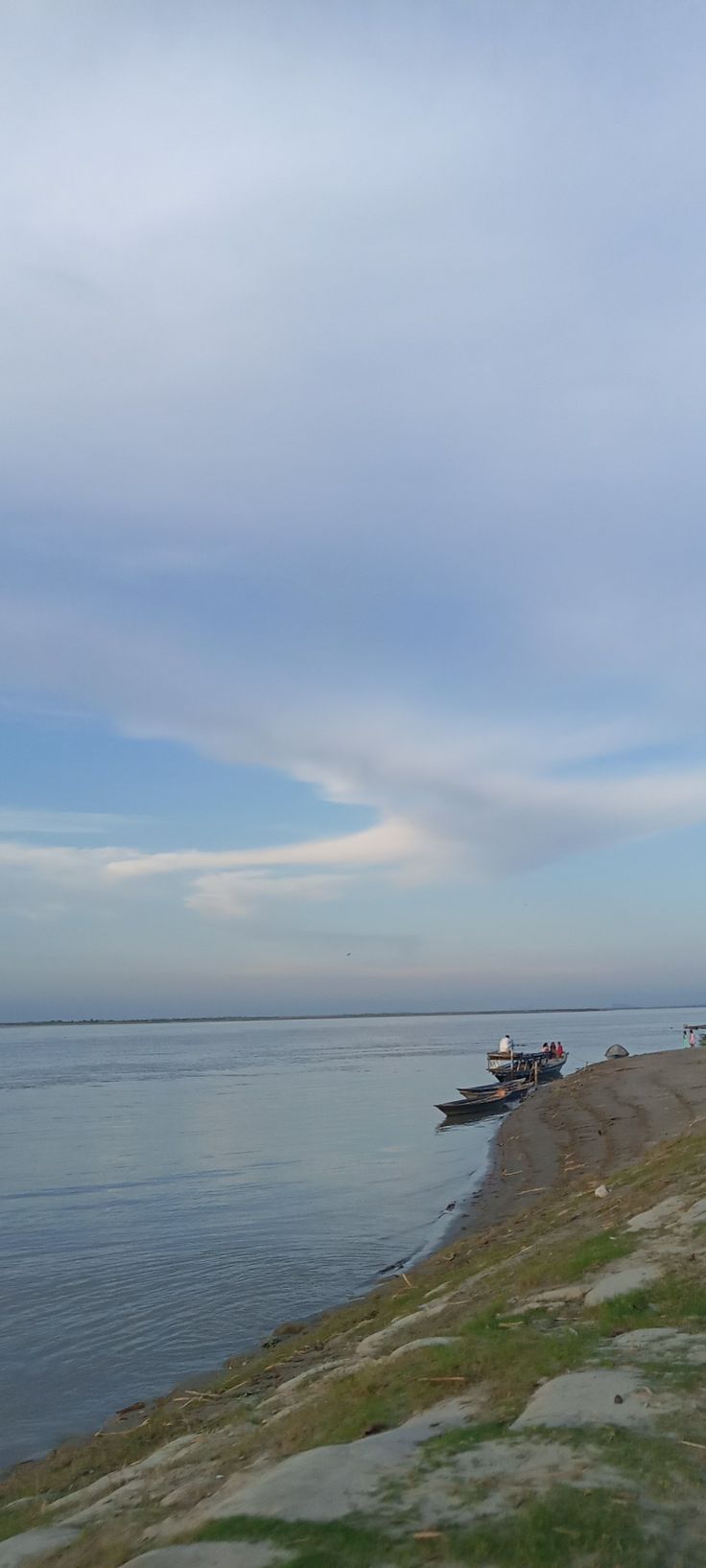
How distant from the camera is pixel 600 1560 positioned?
442 centimetres

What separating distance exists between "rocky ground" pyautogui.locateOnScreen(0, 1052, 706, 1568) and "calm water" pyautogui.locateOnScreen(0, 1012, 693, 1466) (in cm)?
242

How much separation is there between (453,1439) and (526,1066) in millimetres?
59438

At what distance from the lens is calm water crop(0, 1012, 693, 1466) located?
15.3 m

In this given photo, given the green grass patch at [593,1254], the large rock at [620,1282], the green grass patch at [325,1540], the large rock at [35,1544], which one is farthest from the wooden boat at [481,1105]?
the green grass patch at [325,1540]

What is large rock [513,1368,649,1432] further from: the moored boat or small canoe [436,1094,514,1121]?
the moored boat

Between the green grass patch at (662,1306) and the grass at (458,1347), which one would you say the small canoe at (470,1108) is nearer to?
the grass at (458,1347)

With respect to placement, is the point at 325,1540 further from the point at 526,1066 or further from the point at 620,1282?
the point at 526,1066

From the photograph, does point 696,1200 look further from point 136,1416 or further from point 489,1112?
point 489,1112

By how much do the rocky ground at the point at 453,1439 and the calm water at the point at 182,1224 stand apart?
242 cm

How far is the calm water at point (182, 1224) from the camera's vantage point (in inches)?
602

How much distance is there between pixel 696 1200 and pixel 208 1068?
79.8 m

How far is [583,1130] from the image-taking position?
33562mm

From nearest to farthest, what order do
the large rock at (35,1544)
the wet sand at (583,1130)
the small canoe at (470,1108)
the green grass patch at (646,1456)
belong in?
the green grass patch at (646,1456) → the large rock at (35,1544) → the wet sand at (583,1130) → the small canoe at (470,1108)

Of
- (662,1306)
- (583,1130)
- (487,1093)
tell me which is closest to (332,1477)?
(662,1306)
